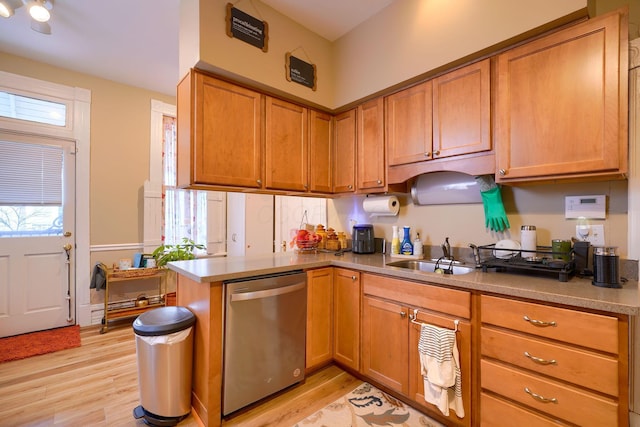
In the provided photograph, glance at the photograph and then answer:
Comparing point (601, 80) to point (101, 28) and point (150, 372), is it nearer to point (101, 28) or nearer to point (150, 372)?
point (150, 372)

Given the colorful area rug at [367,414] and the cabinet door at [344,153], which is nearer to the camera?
the colorful area rug at [367,414]

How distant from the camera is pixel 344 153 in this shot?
2723 millimetres

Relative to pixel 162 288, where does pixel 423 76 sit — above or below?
above

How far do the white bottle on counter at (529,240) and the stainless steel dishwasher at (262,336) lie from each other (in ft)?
4.83

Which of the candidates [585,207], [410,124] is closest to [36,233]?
[410,124]

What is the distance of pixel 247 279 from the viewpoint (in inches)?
70.4

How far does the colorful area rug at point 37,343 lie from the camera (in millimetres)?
2588

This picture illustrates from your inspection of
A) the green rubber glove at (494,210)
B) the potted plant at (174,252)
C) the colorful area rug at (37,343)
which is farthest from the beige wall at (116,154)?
the green rubber glove at (494,210)

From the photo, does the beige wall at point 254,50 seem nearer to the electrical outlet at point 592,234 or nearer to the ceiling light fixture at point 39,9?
the ceiling light fixture at point 39,9

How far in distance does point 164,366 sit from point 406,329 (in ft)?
4.92

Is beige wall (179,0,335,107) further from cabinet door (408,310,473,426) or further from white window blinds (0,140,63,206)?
white window blinds (0,140,63,206)

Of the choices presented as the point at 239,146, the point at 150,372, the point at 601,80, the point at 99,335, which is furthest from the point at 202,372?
the point at 601,80

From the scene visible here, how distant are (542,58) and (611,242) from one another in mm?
1107

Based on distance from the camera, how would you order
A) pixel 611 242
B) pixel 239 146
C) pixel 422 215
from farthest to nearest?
pixel 422 215 → pixel 239 146 → pixel 611 242
